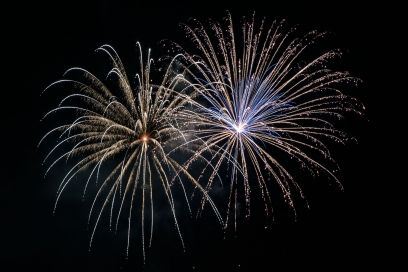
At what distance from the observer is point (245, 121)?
21047 mm

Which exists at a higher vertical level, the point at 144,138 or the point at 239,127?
the point at 239,127

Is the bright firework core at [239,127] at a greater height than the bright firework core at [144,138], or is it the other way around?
the bright firework core at [239,127]

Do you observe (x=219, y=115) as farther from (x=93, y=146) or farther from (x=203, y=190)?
(x=93, y=146)

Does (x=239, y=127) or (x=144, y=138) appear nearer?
(x=239, y=127)

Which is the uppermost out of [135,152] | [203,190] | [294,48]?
[294,48]

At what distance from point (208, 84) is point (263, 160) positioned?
3836 mm

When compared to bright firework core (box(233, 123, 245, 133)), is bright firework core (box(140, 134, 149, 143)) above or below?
below

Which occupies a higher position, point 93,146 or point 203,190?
point 93,146

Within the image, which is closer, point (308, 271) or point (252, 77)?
point (252, 77)

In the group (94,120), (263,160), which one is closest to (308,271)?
(263,160)

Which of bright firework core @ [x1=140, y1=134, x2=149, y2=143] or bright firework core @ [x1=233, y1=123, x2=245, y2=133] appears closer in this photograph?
bright firework core @ [x1=233, y1=123, x2=245, y2=133]

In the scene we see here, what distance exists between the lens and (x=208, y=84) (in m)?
21.5

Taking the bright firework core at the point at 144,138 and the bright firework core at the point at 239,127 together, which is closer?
the bright firework core at the point at 239,127

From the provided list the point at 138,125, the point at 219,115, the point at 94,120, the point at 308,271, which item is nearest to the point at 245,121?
the point at 219,115
